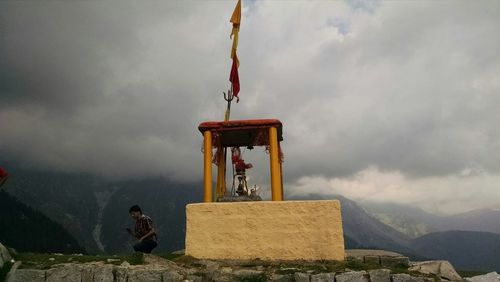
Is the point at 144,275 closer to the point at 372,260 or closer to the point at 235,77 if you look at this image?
the point at 372,260

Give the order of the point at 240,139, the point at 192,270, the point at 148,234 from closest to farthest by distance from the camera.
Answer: the point at 192,270, the point at 148,234, the point at 240,139

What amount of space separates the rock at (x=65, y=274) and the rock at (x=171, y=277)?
7.72 ft

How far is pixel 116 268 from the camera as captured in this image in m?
10.4

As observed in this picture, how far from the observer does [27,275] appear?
10.2m

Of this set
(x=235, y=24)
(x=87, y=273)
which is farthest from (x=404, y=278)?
(x=235, y=24)

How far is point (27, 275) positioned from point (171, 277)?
13.1ft

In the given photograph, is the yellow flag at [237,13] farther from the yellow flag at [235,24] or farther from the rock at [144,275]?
the rock at [144,275]

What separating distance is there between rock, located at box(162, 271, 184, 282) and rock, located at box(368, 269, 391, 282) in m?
5.52

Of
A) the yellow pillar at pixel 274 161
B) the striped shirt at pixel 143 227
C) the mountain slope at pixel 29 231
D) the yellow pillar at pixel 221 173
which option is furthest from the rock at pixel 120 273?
the mountain slope at pixel 29 231

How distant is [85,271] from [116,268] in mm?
864

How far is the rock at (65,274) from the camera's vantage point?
10.1 meters

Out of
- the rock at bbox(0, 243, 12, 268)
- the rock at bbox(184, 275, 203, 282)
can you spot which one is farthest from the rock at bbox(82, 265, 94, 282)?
the rock at bbox(184, 275, 203, 282)

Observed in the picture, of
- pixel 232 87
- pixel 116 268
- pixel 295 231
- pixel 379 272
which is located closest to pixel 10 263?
pixel 116 268

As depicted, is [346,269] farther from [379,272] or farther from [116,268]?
[116,268]
